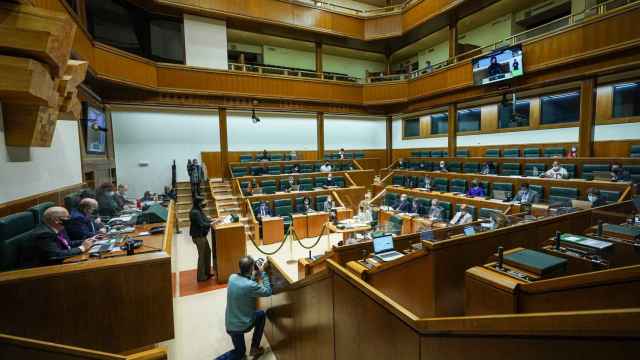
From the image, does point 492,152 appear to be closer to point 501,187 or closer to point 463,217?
point 501,187

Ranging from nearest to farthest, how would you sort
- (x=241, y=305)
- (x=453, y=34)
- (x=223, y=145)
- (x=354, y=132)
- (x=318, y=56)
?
(x=241, y=305) < (x=453, y=34) < (x=223, y=145) < (x=318, y=56) < (x=354, y=132)

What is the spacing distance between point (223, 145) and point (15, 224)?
8767mm

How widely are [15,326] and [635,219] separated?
209 inches

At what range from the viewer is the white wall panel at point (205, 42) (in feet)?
33.3

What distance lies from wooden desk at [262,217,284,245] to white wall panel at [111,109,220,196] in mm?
5258

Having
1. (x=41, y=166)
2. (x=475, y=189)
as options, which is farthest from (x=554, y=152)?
(x=41, y=166)

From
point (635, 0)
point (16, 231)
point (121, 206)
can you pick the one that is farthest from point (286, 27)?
point (16, 231)

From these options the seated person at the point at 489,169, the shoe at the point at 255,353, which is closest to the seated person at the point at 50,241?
the shoe at the point at 255,353

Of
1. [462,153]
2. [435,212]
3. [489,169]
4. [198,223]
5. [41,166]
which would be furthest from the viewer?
[462,153]

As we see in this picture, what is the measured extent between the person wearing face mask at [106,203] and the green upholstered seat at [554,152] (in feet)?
37.8

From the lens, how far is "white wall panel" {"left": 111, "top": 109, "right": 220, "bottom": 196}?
975 centimetres

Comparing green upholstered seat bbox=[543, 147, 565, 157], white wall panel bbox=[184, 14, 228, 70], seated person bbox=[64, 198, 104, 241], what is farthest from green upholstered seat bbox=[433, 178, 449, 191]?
white wall panel bbox=[184, 14, 228, 70]

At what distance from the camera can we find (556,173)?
21.8ft

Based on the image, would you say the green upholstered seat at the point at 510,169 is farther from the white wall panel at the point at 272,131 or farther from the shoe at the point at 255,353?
the shoe at the point at 255,353
